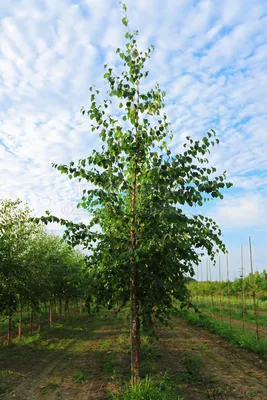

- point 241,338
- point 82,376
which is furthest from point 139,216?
point 241,338

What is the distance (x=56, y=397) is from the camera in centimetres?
921

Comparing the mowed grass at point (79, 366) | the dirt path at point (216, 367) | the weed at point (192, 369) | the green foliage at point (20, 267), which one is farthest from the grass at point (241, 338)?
the green foliage at point (20, 267)

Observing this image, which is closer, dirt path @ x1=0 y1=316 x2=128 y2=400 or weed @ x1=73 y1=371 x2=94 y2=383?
dirt path @ x1=0 y1=316 x2=128 y2=400

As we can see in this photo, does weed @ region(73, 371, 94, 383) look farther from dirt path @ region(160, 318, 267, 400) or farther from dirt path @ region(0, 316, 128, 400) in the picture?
dirt path @ region(160, 318, 267, 400)

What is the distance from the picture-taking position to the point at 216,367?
39.6ft

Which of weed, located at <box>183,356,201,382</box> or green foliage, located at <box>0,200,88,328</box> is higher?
green foliage, located at <box>0,200,88,328</box>

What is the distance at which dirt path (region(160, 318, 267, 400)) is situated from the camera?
30.4 ft

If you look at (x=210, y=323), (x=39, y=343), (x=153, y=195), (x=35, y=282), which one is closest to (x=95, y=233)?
(x=153, y=195)

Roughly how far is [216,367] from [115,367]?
139 inches

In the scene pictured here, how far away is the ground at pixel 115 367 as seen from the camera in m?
9.48

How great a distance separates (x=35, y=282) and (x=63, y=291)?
10.5 metres

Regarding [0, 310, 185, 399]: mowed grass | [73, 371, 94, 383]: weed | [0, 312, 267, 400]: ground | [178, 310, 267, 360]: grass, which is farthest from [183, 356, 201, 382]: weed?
[73, 371, 94, 383]: weed

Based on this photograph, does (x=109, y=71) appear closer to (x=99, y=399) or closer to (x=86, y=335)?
(x=99, y=399)

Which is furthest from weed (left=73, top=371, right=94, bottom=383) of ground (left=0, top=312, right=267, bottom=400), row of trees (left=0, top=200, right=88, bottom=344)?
row of trees (left=0, top=200, right=88, bottom=344)
